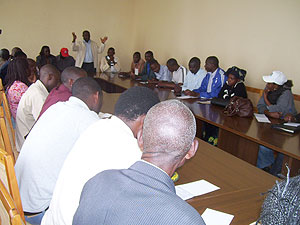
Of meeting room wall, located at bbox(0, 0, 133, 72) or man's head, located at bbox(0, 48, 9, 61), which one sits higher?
meeting room wall, located at bbox(0, 0, 133, 72)

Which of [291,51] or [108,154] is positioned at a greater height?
[291,51]

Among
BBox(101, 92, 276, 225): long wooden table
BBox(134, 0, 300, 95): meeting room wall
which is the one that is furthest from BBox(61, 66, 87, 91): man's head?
BBox(134, 0, 300, 95): meeting room wall

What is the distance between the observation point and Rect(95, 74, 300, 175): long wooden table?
2.49m

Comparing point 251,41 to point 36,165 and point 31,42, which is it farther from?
point 31,42

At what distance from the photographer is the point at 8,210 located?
104 cm

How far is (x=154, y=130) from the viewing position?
996 mm

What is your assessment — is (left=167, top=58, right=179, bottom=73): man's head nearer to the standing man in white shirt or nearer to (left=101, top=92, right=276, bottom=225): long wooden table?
the standing man in white shirt

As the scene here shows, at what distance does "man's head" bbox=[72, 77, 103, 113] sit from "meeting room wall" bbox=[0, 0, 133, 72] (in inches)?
259

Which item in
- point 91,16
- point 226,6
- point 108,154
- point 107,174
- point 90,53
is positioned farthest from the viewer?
point 91,16

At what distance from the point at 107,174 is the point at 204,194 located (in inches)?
32.2

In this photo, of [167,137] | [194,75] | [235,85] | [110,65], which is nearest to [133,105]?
[167,137]

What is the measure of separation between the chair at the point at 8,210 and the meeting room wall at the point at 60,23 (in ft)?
24.6

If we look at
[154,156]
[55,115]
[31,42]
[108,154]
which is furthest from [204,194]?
[31,42]

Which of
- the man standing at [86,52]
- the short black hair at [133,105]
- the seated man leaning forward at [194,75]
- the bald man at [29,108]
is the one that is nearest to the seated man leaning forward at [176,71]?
the seated man leaning forward at [194,75]
